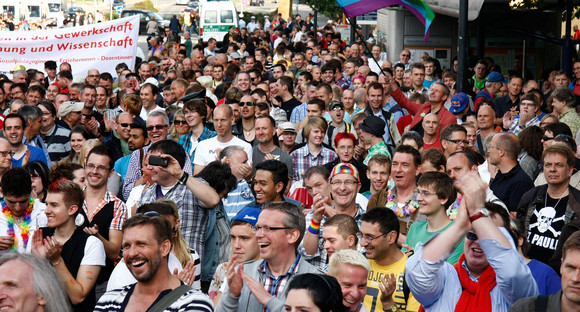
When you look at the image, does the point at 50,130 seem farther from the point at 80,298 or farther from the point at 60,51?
the point at 60,51

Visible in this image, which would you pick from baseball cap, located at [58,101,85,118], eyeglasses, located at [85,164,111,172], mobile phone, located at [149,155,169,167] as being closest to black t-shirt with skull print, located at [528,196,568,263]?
mobile phone, located at [149,155,169,167]

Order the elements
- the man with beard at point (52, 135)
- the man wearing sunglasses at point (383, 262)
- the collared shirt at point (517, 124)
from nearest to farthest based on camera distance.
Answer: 1. the man wearing sunglasses at point (383, 262)
2. the man with beard at point (52, 135)
3. the collared shirt at point (517, 124)

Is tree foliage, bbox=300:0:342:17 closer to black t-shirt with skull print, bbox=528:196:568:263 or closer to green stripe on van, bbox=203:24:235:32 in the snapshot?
green stripe on van, bbox=203:24:235:32

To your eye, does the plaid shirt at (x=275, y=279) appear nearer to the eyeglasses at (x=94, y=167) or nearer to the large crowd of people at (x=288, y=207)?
the large crowd of people at (x=288, y=207)

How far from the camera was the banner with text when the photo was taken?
59.9ft

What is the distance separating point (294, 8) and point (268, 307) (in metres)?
66.3

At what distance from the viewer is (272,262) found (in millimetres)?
5387

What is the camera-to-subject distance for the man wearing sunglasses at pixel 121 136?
10.7 metres

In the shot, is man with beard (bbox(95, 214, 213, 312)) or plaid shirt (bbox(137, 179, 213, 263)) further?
plaid shirt (bbox(137, 179, 213, 263))

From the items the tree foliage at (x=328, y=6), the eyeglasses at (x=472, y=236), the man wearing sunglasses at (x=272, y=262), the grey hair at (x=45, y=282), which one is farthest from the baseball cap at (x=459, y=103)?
the tree foliage at (x=328, y=6)

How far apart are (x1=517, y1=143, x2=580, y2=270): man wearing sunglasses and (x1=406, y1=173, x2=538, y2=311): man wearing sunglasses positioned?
2072 mm

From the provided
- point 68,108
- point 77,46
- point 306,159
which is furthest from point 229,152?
point 77,46

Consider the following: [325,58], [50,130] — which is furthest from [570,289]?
[325,58]

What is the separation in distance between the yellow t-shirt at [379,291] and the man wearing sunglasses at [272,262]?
1.83 ft
